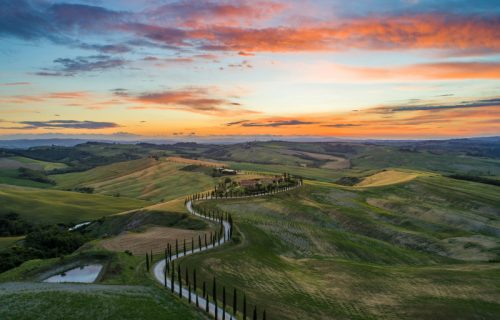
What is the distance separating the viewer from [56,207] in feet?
562

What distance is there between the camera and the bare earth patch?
240ft

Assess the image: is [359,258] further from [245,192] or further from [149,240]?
[245,192]

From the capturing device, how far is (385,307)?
170 feet

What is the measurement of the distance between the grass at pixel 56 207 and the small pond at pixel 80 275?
106 metres

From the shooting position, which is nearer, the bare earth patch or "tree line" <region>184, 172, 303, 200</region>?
the bare earth patch

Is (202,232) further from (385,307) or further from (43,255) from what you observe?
(385,307)

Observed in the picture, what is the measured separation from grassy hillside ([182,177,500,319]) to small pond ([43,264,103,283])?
1500 centimetres

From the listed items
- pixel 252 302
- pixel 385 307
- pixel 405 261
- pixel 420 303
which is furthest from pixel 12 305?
pixel 405 261

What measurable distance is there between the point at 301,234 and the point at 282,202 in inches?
1417

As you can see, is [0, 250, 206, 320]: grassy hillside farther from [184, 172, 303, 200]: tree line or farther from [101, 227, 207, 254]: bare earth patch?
[184, 172, 303, 200]: tree line

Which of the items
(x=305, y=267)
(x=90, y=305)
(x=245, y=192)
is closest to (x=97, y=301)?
(x=90, y=305)

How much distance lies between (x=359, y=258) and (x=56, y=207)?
468 ft

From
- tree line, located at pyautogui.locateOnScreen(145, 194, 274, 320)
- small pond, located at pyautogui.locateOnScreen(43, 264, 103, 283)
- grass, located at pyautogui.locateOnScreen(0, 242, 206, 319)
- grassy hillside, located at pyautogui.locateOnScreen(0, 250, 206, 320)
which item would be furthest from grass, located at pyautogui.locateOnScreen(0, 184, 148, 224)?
grassy hillside, located at pyautogui.locateOnScreen(0, 250, 206, 320)

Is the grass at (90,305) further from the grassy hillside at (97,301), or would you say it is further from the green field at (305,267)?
the green field at (305,267)
